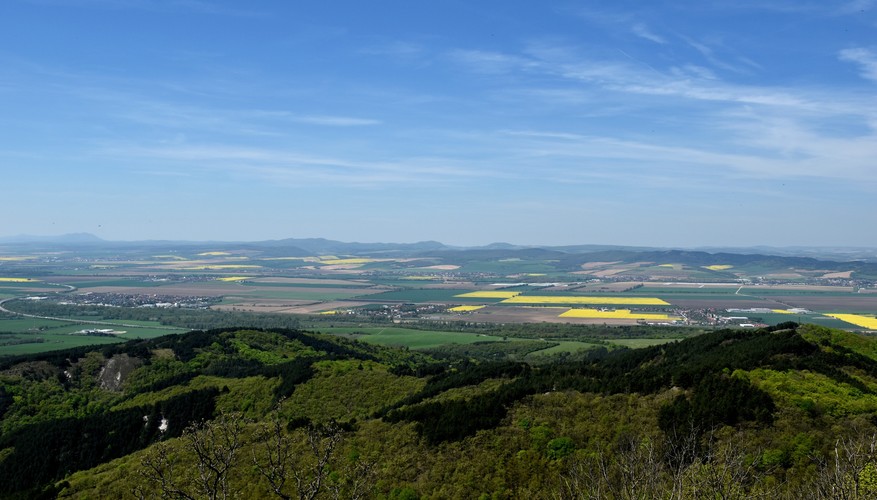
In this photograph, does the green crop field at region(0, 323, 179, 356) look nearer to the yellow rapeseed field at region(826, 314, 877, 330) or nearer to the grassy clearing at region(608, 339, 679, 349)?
the grassy clearing at region(608, 339, 679, 349)

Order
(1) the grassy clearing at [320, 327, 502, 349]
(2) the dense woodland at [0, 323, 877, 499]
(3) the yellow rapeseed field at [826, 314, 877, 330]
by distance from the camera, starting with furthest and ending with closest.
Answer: (3) the yellow rapeseed field at [826, 314, 877, 330] < (1) the grassy clearing at [320, 327, 502, 349] < (2) the dense woodland at [0, 323, 877, 499]

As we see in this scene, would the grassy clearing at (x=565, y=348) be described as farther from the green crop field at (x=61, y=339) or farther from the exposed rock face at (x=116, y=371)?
the green crop field at (x=61, y=339)

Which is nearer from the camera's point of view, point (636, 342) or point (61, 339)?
point (636, 342)

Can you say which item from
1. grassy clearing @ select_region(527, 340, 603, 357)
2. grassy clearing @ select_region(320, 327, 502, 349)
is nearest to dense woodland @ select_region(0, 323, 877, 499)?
grassy clearing @ select_region(527, 340, 603, 357)

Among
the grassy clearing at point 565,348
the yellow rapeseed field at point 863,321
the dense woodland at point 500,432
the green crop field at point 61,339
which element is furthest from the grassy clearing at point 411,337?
the yellow rapeseed field at point 863,321

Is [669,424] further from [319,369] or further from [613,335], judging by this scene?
[613,335]

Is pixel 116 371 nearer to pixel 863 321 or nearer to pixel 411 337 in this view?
pixel 411 337

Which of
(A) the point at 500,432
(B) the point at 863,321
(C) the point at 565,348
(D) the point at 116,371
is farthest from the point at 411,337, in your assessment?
(B) the point at 863,321

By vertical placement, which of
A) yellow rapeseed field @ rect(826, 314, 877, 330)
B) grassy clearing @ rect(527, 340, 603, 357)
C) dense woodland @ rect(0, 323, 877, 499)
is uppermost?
dense woodland @ rect(0, 323, 877, 499)
